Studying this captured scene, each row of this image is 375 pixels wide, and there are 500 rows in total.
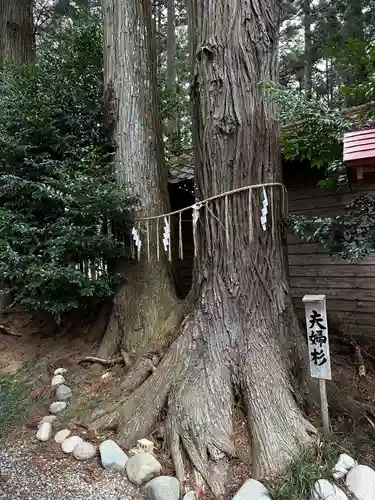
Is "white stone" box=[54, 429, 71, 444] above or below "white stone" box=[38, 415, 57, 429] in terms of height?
below

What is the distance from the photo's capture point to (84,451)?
2977 millimetres

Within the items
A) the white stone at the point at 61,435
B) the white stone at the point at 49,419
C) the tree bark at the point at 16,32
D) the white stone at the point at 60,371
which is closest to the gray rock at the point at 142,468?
the white stone at the point at 61,435

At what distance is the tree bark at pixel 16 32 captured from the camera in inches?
270

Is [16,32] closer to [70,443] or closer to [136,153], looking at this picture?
[136,153]

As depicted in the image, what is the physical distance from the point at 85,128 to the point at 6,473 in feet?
12.0

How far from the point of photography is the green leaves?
403 cm

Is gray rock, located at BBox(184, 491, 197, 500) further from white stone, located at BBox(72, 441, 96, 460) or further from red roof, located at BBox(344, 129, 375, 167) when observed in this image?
red roof, located at BBox(344, 129, 375, 167)

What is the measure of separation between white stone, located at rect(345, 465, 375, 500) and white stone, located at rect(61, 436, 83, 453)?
2.02 m

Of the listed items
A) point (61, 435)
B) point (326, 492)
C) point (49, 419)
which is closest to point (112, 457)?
point (61, 435)

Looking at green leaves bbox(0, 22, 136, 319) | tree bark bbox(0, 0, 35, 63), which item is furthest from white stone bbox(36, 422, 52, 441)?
tree bark bbox(0, 0, 35, 63)

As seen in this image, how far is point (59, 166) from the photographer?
169 inches

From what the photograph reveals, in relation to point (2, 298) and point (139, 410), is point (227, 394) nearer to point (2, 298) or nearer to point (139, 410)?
point (139, 410)

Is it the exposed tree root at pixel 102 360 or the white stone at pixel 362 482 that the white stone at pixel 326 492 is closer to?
the white stone at pixel 362 482

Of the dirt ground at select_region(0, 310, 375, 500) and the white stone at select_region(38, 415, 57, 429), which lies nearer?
the dirt ground at select_region(0, 310, 375, 500)
